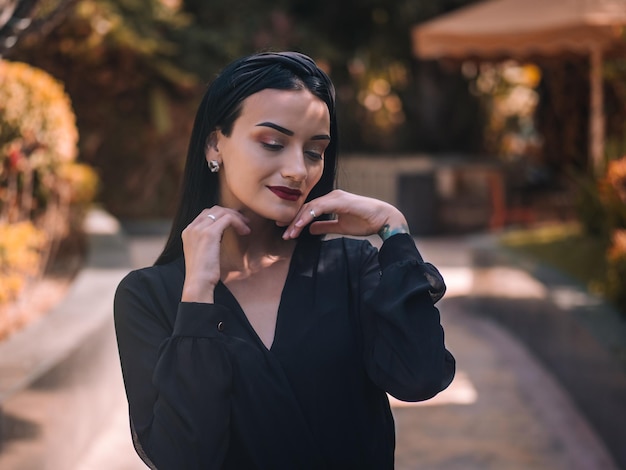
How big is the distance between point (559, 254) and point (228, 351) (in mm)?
7726

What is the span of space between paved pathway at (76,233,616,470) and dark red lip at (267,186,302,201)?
324 centimetres

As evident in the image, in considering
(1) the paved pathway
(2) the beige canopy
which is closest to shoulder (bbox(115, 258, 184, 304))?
(1) the paved pathway

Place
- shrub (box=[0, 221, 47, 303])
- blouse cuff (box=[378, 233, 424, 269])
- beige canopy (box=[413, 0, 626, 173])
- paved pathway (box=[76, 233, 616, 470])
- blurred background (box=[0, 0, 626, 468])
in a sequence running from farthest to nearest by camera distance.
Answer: blurred background (box=[0, 0, 626, 468]), beige canopy (box=[413, 0, 626, 173]), shrub (box=[0, 221, 47, 303]), paved pathway (box=[76, 233, 616, 470]), blouse cuff (box=[378, 233, 424, 269])

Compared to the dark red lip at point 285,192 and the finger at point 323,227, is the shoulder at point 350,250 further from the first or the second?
the dark red lip at point 285,192

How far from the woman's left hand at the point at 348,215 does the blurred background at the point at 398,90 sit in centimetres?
842

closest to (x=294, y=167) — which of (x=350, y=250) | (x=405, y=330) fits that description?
(x=350, y=250)

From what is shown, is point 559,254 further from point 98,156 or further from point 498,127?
point 498,127

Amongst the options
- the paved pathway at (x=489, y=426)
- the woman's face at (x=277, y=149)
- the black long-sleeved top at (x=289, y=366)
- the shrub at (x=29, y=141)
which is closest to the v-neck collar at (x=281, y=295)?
the black long-sleeved top at (x=289, y=366)

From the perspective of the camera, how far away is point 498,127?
20.0 metres

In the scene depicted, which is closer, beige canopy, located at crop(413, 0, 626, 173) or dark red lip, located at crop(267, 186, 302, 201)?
dark red lip, located at crop(267, 186, 302, 201)

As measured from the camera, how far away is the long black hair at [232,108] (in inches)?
87.4

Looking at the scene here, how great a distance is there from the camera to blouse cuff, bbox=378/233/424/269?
7.60ft

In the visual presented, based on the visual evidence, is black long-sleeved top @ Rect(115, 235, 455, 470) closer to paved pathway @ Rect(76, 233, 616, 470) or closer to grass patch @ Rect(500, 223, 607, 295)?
paved pathway @ Rect(76, 233, 616, 470)

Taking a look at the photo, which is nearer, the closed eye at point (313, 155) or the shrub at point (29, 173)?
the closed eye at point (313, 155)
